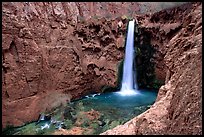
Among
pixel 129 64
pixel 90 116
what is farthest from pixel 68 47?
pixel 129 64

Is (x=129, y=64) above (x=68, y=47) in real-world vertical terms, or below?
below

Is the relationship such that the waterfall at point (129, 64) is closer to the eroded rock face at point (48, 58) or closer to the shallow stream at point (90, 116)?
the eroded rock face at point (48, 58)

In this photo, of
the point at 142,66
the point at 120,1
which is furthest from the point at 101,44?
the point at 120,1

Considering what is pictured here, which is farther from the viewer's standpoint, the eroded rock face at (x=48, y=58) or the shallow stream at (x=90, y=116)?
the eroded rock face at (x=48, y=58)

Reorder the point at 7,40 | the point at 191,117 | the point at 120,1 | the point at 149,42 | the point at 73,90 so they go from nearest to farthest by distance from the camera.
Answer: the point at 191,117 < the point at 7,40 < the point at 73,90 < the point at 149,42 < the point at 120,1

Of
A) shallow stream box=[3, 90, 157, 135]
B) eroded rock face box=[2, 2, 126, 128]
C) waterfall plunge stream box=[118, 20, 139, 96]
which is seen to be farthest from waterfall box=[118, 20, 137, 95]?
shallow stream box=[3, 90, 157, 135]

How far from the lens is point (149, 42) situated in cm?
2194

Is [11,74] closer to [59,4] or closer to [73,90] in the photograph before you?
[73,90]

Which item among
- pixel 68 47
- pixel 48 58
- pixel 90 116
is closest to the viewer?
pixel 90 116

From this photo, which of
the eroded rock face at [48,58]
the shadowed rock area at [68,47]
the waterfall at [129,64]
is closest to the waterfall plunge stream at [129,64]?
the waterfall at [129,64]

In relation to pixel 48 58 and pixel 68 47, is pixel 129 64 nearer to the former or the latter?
pixel 68 47

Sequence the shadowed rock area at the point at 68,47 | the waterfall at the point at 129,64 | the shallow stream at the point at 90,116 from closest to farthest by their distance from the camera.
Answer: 1. the shallow stream at the point at 90,116
2. the shadowed rock area at the point at 68,47
3. the waterfall at the point at 129,64

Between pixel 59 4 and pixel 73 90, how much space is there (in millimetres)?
6213

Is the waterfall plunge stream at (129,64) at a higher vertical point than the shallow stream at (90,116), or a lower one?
higher
